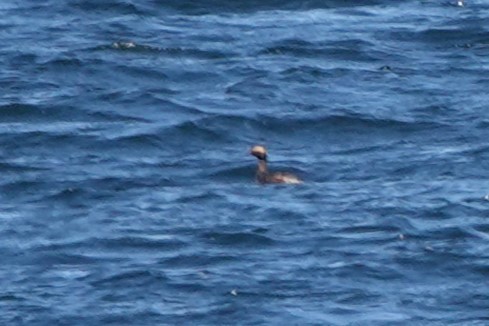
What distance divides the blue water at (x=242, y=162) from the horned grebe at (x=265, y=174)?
0.15 metres

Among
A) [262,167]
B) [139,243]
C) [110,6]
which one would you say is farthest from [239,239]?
[110,6]

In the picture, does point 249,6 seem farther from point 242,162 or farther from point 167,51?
point 242,162

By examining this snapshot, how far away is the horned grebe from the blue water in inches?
5.8

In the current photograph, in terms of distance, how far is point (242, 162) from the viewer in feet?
86.2

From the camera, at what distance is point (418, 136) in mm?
27109

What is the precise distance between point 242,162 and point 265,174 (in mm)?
1021

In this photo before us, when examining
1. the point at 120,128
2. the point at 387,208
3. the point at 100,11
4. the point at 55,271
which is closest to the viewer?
the point at 55,271

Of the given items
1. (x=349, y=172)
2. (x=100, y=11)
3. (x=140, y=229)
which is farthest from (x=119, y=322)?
(x=100, y=11)


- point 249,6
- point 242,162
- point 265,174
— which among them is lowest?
point 242,162

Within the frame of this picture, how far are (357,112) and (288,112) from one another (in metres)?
0.81

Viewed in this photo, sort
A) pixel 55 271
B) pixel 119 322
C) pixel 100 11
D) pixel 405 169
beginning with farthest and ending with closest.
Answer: pixel 100 11 → pixel 405 169 → pixel 55 271 → pixel 119 322

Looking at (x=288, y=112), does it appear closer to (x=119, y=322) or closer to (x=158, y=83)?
(x=158, y=83)

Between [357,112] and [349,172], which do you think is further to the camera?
[357,112]

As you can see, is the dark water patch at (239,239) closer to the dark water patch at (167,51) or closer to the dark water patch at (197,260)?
the dark water patch at (197,260)
